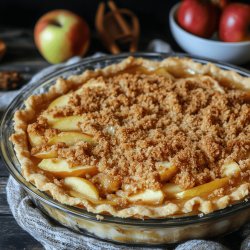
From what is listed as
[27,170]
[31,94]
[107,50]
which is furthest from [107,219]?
[107,50]

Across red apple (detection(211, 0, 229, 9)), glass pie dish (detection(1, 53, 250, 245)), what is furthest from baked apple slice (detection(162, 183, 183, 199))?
red apple (detection(211, 0, 229, 9))

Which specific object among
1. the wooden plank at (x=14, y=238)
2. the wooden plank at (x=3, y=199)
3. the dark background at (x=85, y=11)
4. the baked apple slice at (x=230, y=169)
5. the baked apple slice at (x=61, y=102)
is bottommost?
the wooden plank at (x=3, y=199)

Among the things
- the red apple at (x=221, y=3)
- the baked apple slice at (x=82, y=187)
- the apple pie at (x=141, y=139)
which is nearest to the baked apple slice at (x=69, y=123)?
the apple pie at (x=141, y=139)

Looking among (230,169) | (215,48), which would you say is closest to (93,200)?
(230,169)

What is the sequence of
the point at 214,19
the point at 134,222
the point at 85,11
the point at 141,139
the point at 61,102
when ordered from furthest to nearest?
the point at 85,11
the point at 214,19
the point at 61,102
the point at 141,139
the point at 134,222

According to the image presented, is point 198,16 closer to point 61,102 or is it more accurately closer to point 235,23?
point 235,23

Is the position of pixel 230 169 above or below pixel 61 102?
above

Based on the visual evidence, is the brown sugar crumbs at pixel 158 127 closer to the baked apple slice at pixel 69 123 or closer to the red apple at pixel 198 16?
the baked apple slice at pixel 69 123

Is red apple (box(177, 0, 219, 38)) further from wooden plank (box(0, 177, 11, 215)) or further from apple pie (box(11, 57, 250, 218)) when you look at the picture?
wooden plank (box(0, 177, 11, 215))
